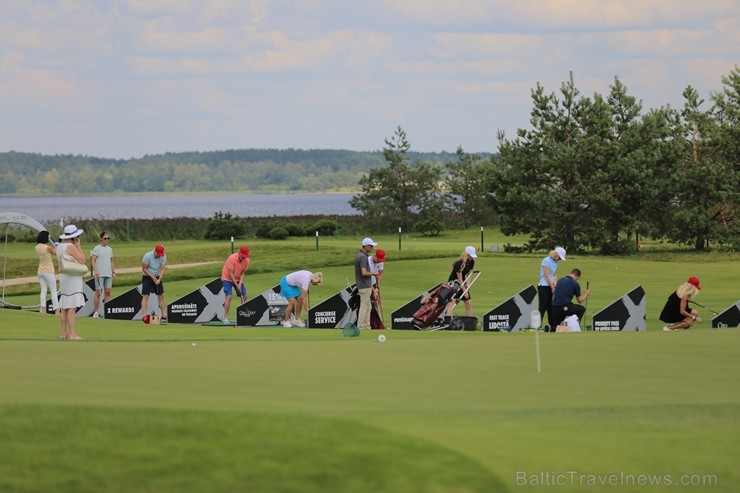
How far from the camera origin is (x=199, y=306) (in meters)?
27.8

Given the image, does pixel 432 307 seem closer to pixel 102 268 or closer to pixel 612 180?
pixel 102 268

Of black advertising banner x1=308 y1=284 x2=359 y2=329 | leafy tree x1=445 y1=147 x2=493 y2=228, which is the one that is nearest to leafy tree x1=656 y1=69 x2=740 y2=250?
leafy tree x1=445 y1=147 x2=493 y2=228

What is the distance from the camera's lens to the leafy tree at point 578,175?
2056 inches

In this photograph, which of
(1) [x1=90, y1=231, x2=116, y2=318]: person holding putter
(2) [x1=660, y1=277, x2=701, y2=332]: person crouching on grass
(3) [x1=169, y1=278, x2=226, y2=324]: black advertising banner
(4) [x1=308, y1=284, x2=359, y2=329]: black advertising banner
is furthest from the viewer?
(1) [x1=90, y1=231, x2=116, y2=318]: person holding putter

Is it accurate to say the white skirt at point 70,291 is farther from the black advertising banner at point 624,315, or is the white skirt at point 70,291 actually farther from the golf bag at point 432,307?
the black advertising banner at point 624,315

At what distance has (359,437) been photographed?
933 cm

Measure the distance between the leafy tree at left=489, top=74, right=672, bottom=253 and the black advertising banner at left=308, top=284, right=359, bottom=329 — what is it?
26972mm

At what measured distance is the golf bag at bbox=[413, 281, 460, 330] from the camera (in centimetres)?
2467

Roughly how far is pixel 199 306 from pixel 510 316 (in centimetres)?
735

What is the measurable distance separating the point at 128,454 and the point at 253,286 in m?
26.8

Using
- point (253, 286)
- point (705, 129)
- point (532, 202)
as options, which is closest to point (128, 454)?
point (253, 286)

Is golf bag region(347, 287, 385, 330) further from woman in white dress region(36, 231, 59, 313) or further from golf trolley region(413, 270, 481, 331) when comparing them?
woman in white dress region(36, 231, 59, 313)

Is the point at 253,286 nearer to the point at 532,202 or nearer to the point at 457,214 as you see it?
the point at 532,202

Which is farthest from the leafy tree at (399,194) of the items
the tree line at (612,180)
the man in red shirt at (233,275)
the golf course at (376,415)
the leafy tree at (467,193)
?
the golf course at (376,415)
